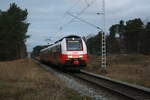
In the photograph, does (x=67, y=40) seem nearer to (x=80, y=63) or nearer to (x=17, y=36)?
(x=80, y=63)

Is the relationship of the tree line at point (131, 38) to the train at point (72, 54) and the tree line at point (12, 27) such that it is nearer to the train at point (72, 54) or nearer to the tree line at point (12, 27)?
the tree line at point (12, 27)

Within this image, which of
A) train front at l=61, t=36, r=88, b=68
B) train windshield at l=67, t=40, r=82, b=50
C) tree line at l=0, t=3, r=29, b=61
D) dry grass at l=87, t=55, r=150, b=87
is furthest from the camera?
tree line at l=0, t=3, r=29, b=61

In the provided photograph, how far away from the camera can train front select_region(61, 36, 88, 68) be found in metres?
20.5

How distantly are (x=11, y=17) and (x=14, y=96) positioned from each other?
48.1 meters

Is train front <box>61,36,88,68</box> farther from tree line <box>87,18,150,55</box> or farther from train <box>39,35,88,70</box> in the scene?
tree line <box>87,18,150,55</box>

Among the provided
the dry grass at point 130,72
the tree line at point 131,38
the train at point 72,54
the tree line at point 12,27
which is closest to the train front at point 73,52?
the train at point 72,54

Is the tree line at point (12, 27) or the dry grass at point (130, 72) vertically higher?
the tree line at point (12, 27)

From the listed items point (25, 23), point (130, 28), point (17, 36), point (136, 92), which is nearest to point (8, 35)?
point (17, 36)

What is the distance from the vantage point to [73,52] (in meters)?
20.7

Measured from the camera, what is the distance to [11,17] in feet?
179

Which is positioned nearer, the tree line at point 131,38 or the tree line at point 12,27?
the tree line at point 12,27

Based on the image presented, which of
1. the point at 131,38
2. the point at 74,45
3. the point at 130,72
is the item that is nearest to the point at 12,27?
the point at 131,38

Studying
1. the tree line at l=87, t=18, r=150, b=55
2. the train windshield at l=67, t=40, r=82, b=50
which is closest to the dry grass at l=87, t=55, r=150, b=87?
the train windshield at l=67, t=40, r=82, b=50

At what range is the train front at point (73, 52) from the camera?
67.4 ft
